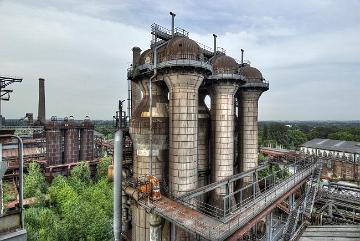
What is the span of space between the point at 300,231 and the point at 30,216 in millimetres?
27741

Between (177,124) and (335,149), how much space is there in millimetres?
71930

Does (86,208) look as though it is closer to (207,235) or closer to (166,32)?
(207,235)

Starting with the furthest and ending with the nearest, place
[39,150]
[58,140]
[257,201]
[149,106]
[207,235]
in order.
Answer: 1. [39,150]
2. [58,140]
3. [149,106]
4. [257,201]
5. [207,235]

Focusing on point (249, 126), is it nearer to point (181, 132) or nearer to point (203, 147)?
point (203, 147)

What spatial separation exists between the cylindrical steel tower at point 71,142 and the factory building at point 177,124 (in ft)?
100

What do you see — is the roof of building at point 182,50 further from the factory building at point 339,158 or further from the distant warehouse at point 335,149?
the distant warehouse at point 335,149

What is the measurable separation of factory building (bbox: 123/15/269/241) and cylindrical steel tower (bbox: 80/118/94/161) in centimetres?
3150

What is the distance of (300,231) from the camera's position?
2380 cm

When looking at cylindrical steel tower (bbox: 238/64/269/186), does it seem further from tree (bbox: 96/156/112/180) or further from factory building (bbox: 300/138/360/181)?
tree (bbox: 96/156/112/180)

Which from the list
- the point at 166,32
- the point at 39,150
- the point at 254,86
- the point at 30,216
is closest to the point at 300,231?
the point at 254,86

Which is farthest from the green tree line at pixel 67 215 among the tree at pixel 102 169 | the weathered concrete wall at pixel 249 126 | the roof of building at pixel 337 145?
the roof of building at pixel 337 145

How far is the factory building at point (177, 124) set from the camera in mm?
19953

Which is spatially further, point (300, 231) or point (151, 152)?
point (300, 231)

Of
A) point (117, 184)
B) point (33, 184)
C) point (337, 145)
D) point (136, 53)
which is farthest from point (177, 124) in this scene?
point (337, 145)
